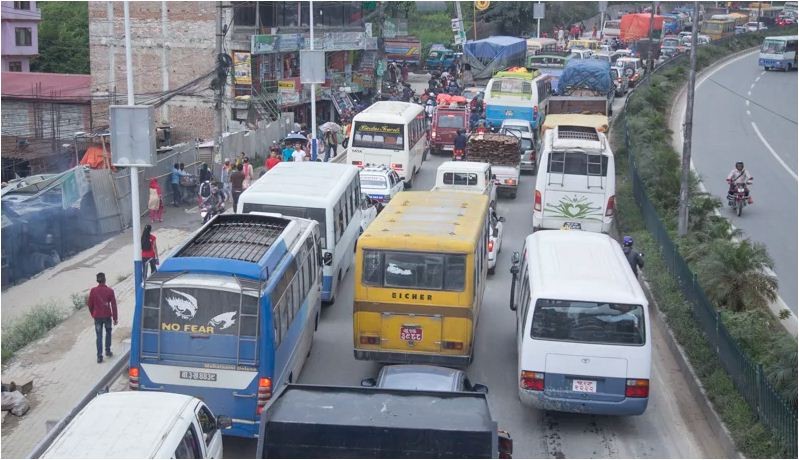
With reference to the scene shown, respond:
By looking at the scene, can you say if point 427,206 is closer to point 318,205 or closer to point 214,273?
point 318,205

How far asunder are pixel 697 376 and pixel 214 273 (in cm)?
751

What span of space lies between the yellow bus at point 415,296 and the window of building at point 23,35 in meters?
51.2

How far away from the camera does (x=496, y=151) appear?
29547 millimetres

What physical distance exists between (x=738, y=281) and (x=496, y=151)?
13.4 meters

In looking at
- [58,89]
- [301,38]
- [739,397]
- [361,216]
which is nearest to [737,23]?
[301,38]

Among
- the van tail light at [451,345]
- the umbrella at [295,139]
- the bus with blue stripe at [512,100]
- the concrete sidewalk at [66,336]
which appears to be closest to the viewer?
the concrete sidewalk at [66,336]

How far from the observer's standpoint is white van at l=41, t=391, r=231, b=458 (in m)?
8.88

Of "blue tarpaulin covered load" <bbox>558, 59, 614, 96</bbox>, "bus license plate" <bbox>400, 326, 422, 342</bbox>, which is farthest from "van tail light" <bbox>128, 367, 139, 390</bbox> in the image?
"blue tarpaulin covered load" <bbox>558, 59, 614, 96</bbox>

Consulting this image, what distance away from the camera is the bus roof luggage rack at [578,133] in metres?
25.1

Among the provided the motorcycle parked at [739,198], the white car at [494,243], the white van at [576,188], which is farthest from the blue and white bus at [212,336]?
the motorcycle parked at [739,198]

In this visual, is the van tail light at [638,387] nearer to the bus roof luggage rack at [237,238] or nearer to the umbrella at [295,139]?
the bus roof luggage rack at [237,238]

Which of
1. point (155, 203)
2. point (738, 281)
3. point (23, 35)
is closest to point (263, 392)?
point (738, 281)

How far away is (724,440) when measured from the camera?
12.7 m

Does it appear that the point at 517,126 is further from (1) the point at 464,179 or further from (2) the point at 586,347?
(2) the point at 586,347
